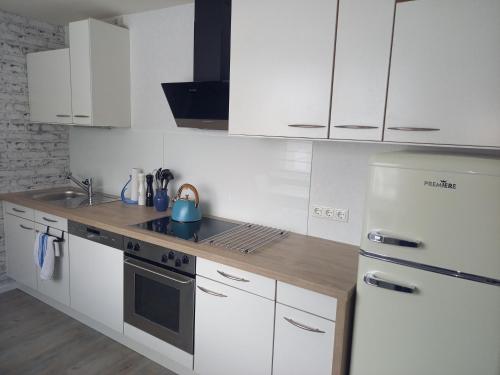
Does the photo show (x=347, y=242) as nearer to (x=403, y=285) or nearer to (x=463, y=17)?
(x=403, y=285)

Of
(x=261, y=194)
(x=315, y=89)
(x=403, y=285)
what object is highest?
(x=315, y=89)

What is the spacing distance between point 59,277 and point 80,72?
1.54 m

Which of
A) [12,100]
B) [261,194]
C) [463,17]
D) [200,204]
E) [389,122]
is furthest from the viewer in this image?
[12,100]

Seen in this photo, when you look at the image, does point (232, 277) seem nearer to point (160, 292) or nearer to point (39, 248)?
point (160, 292)

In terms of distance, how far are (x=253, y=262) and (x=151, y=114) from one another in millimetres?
1644

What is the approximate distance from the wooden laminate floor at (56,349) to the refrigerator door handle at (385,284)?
147cm

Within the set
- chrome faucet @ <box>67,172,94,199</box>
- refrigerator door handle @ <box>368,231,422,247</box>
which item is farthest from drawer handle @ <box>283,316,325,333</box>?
chrome faucet @ <box>67,172,94,199</box>

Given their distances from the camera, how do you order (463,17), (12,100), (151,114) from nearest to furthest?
(463,17) < (151,114) < (12,100)

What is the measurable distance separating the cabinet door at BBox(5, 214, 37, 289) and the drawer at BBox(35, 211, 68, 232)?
116 mm

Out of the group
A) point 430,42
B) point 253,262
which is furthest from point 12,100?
point 430,42

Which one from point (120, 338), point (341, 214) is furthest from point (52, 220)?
point (341, 214)

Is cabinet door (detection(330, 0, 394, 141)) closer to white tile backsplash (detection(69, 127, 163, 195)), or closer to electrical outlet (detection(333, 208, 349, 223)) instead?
electrical outlet (detection(333, 208, 349, 223))

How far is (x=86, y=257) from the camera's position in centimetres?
240

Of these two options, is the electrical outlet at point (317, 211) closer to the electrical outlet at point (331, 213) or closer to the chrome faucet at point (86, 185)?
the electrical outlet at point (331, 213)
